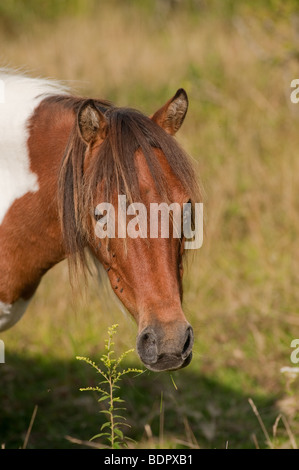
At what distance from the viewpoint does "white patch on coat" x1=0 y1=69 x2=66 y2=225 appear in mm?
2896

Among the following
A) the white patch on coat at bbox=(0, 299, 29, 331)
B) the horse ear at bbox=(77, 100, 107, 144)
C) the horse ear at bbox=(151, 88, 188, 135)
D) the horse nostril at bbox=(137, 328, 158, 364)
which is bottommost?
the horse nostril at bbox=(137, 328, 158, 364)

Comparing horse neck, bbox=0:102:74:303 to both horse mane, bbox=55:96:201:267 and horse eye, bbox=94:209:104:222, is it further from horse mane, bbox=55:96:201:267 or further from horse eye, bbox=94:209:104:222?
horse eye, bbox=94:209:104:222

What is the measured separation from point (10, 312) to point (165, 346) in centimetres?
111

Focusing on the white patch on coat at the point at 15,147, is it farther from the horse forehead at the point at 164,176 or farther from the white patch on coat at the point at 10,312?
the horse forehead at the point at 164,176

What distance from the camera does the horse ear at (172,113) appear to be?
9.08ft

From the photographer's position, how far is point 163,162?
256 centimetres

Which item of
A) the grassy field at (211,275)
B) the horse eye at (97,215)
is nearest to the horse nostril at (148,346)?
the grassy field at (211,275)

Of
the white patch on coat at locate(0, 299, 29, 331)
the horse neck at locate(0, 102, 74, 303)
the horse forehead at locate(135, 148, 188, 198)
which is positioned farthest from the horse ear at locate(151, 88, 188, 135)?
the white patch on coat at locate(0, 299, 29, 331)

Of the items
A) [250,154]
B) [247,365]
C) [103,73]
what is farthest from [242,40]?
[247,365]

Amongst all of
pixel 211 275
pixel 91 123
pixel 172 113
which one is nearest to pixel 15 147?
pixel 91 123

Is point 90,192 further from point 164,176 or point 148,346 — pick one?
point 148,346

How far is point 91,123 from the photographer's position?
257cm

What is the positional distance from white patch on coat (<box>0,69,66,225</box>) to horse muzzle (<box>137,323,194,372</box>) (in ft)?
3.26
